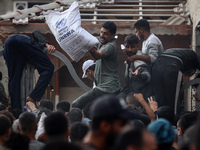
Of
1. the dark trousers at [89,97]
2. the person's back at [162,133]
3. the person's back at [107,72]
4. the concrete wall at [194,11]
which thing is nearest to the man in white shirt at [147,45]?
the person's back at [107,72]

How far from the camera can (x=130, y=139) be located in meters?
2.44

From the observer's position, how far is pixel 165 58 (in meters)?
6.90

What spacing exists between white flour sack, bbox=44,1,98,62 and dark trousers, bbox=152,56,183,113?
1.39m

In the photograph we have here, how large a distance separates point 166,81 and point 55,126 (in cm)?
364

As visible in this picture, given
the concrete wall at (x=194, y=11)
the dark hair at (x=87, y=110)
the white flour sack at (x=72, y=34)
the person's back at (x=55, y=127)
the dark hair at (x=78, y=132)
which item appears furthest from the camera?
the concrete wall at (x=194, y=11)

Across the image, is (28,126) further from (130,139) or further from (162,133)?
(130,139)

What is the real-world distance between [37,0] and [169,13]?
5.22 m

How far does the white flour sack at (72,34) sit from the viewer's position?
19.4ft

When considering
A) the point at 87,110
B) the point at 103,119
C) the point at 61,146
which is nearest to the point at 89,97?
the point at 87,110

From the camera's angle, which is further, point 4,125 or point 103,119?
point 4,125

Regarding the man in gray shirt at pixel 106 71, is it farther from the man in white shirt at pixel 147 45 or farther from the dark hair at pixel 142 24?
the dark hair at pixel 142 24

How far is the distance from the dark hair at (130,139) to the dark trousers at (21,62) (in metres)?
3.81

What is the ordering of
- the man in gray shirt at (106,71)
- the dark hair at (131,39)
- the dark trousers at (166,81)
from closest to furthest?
the man in gray shirt at (106,71)
the dark hair at (131,39)
the dark trousers at (166,81)

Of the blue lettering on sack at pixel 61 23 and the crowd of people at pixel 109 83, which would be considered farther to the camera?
the blue lettering on sack at pixel 61 23
